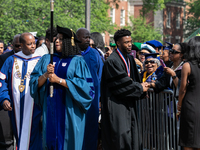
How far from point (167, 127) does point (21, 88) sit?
8.52 ft

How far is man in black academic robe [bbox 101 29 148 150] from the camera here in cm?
568

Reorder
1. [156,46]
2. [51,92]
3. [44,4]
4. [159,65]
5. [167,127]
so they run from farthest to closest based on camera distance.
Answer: [44,4] < [156,46] < [159,65] < [167,127] < [51,92]

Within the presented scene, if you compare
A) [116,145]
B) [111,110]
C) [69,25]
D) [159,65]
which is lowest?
[116,145]

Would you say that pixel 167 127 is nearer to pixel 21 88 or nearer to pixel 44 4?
pixel 21 88

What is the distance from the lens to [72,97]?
5.38 metres

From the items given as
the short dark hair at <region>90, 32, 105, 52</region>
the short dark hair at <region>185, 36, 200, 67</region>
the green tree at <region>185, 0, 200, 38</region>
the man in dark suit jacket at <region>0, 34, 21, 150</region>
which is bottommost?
the man in dark suit jacket at <region>0, 34, 21, 150</region>

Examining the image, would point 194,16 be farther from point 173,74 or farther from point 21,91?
point 21,91

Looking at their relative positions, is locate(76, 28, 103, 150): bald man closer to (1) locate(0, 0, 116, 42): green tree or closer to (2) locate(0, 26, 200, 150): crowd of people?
(2) locate(0, 26, 200, 150): crowd of people

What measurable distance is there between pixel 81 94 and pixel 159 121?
1.79m

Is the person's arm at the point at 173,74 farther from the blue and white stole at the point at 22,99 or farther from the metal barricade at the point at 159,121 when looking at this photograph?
the blue and white stole at the point at 22,99

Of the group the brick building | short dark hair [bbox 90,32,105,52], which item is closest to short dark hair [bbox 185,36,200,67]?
short dark hair [bbox 90,32,105,52]

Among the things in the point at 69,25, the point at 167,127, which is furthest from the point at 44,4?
the point at 167,127

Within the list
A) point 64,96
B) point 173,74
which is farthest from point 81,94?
point 173,74

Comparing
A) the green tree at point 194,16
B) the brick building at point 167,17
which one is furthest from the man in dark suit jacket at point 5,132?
the green tree at point 194,16
